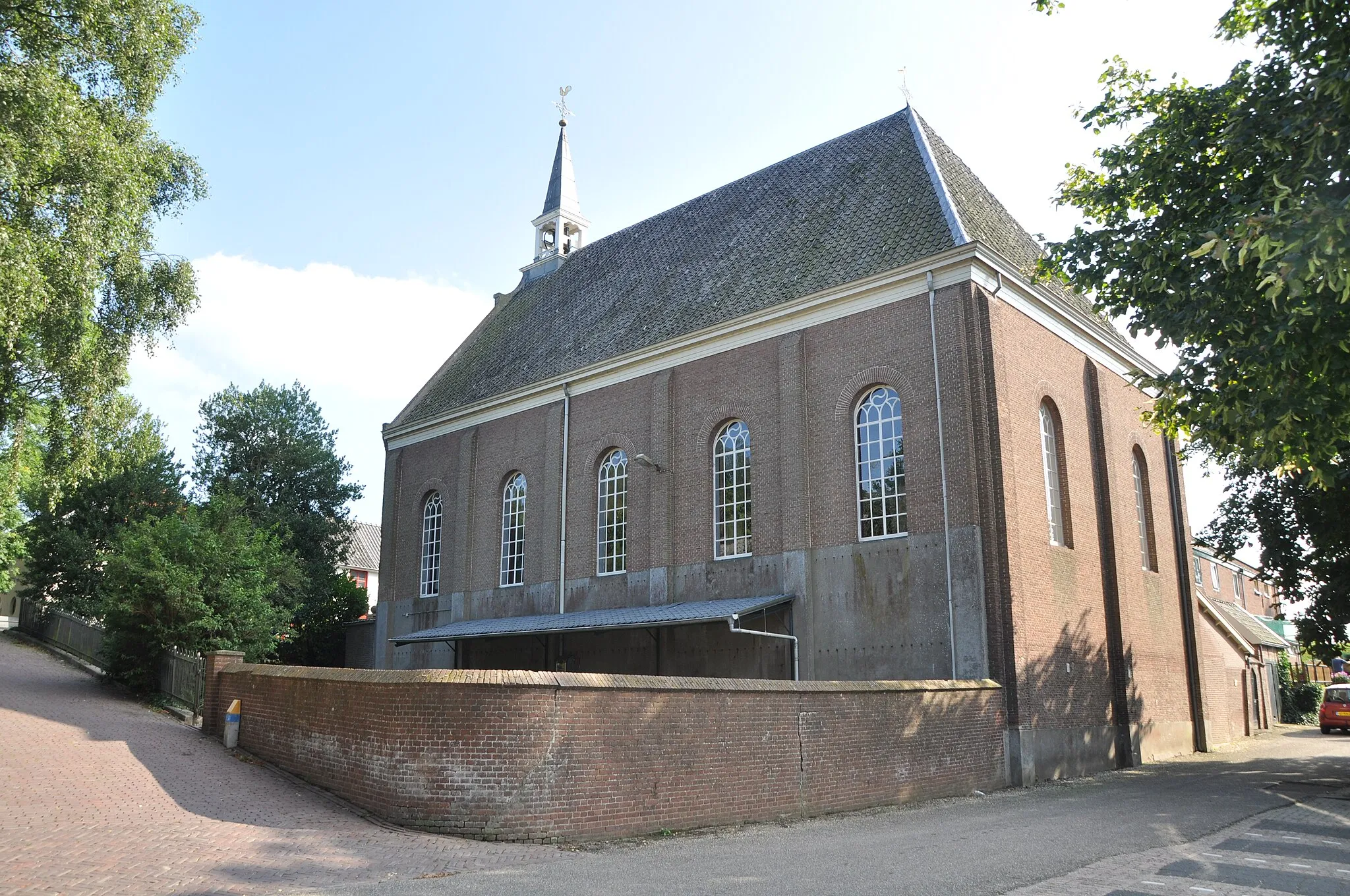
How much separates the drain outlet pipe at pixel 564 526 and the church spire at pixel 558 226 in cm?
992

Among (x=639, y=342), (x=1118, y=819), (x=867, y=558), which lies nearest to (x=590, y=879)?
(x=1118, y=819)

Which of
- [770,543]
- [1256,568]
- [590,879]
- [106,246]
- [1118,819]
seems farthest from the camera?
[1256,568]

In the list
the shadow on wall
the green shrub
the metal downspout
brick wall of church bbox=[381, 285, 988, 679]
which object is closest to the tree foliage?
brick wall of church bbox=[381, 285, 988, 679]

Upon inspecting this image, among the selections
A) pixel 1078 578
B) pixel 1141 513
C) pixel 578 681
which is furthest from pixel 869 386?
pixel 578 681

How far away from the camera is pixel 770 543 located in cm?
2064

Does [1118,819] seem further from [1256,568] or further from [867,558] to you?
[1256,568]

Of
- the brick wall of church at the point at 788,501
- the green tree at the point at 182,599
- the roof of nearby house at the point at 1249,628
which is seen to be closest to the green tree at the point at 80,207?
the green tree at the point at 182,599

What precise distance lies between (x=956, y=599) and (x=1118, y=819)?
17.7 ft

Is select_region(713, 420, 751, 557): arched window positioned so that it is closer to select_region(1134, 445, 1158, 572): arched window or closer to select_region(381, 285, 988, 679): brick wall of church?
select_region(381, 285, 988, 679): brick wall of church

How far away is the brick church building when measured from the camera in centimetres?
1822

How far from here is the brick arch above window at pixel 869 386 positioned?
63.0 ft

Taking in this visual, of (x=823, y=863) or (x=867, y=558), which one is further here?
(x=867, y=558)

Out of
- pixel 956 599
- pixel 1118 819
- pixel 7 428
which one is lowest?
pixel 1118 819

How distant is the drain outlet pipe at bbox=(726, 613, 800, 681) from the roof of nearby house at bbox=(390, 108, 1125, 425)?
7100 millimetres
